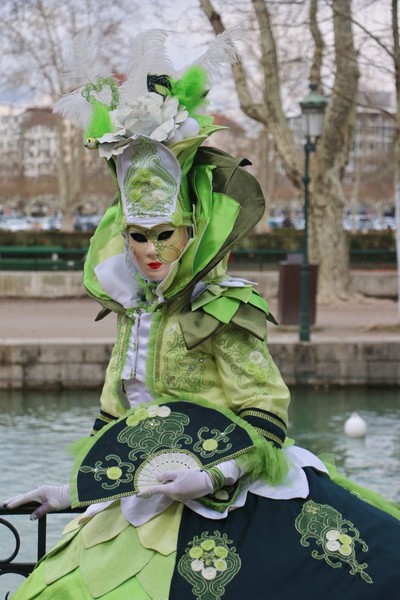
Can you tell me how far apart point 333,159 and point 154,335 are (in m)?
17.7

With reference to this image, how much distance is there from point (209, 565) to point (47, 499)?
2.00 ft

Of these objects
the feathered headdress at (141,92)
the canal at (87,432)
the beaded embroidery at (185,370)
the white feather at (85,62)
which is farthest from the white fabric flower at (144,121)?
the canal at (87,432)

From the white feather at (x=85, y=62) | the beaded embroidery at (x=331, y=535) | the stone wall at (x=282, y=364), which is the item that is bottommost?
the stone wall at (x=282, y=364)

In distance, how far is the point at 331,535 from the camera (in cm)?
320

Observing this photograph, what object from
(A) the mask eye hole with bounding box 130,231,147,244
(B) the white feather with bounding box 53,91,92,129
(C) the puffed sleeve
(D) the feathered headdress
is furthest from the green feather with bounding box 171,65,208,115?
(C) the puffed sleeve

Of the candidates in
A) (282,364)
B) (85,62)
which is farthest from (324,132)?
(85,62)

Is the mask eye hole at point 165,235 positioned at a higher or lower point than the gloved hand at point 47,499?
higher

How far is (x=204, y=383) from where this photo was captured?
343 cm

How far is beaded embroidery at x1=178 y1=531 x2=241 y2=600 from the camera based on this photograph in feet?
10.2

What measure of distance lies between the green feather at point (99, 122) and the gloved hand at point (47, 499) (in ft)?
3.39

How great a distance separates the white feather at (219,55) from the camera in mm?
3547

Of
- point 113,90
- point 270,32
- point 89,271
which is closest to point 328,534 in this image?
point 89,271

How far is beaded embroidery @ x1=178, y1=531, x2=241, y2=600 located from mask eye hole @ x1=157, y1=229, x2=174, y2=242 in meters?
0.87

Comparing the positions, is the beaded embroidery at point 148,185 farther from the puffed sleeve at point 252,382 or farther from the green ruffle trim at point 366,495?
the green ruffle trim at point 366,495
